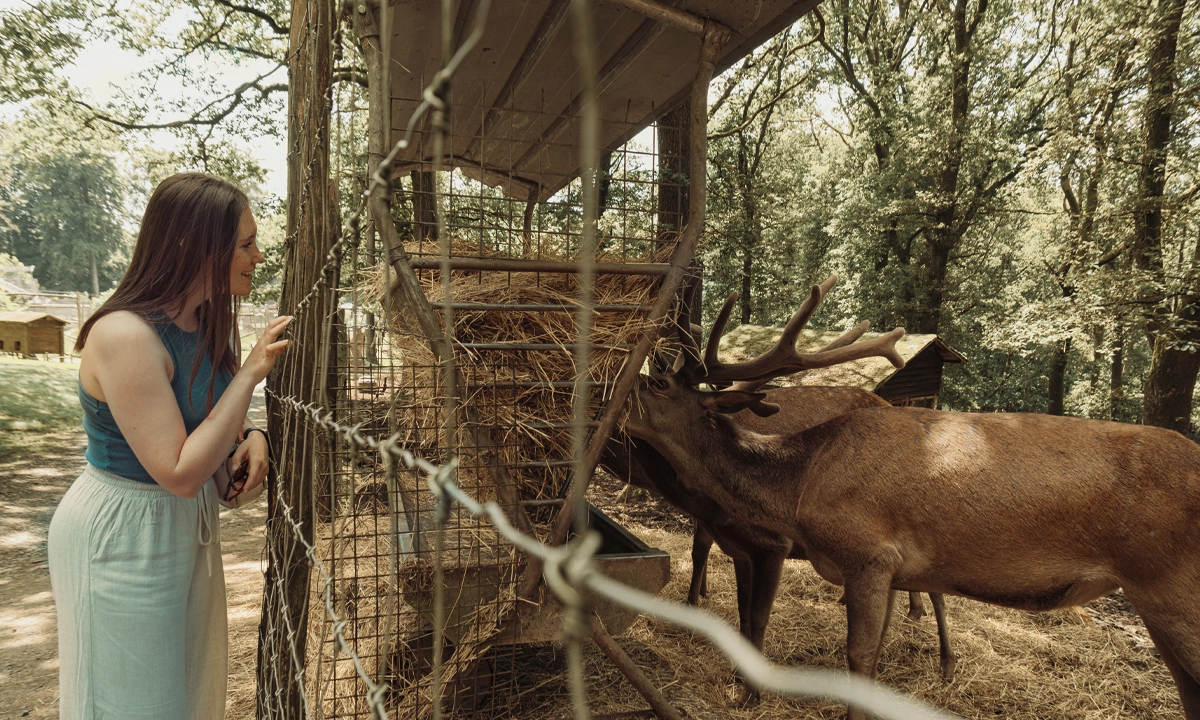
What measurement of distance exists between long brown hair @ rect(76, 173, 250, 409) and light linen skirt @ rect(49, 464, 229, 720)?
398 millimetres

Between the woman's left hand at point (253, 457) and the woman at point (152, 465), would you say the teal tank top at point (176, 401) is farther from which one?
the woman's left hand at point (253, 457)

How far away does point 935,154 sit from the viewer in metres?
14.7

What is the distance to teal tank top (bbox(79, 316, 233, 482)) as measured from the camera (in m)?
2.11

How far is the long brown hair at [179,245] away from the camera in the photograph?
2082mm

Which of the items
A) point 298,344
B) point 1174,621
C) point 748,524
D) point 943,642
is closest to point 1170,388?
point 943,642

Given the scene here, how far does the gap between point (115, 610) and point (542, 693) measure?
8.14 ft

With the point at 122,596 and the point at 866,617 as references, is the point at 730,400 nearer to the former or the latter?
the point at 866,617

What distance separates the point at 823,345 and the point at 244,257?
23.8 ft

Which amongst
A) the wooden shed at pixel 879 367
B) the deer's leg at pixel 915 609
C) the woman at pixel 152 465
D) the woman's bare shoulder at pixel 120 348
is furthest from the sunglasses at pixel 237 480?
the wooden shed at pixel 879 367

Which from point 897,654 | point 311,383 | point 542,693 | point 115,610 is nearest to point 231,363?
point 311,383

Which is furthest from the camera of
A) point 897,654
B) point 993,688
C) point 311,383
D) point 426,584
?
point 897,654

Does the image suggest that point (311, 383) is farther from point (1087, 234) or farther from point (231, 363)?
point (1087, 234)

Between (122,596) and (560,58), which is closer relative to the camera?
(122,596)

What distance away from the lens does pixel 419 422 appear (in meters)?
3.27
